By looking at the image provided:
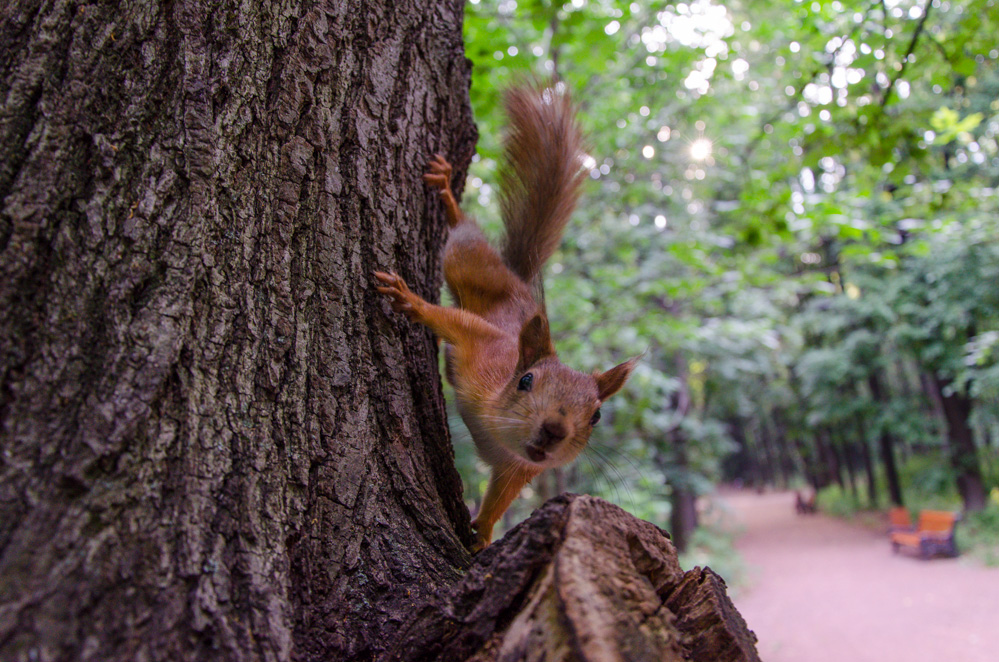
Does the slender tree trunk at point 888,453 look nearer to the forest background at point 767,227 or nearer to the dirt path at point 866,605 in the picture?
the forest background at point 767,227

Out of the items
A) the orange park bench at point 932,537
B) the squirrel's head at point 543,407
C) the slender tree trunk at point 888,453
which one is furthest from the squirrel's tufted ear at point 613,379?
the slender tree trunk at point 888,453

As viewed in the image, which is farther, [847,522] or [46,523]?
[847,522]

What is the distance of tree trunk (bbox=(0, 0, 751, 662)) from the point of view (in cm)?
112

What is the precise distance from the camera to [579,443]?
250 cm

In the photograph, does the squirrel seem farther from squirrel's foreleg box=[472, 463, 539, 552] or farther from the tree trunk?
the tree trunk

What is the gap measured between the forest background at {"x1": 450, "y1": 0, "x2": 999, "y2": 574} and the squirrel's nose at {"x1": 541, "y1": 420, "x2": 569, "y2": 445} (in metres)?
0.32

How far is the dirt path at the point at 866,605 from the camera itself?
30.3 feet

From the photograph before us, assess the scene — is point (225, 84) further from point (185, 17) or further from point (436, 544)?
point (436, 544)

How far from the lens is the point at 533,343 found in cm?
254

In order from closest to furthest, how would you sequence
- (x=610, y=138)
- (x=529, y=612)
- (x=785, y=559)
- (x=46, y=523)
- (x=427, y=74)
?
1. (x=46, y=523)
2. (x=529, y=612)
3. (x=427, y=74)
4. (x=610, y=138)
5. (x=785, y=559)

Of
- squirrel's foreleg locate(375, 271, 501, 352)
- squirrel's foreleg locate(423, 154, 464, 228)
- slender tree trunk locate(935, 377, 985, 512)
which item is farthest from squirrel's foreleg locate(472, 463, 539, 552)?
slender tree trunk locate(935, 377, 985, 512)

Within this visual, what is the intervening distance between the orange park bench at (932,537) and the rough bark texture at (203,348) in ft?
49.8

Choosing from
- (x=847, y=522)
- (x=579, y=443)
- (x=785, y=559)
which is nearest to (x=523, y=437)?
(x=579, y=443)

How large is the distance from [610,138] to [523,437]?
19.6 feet
